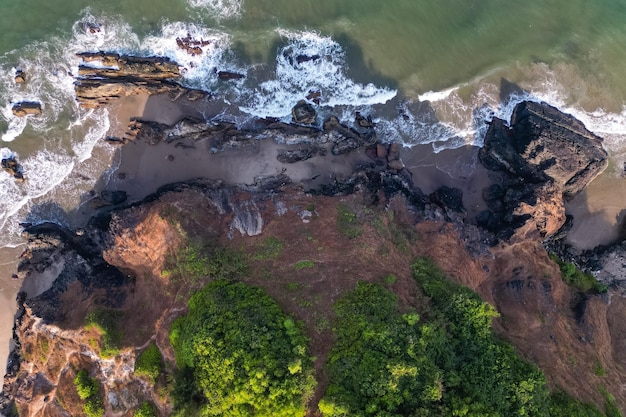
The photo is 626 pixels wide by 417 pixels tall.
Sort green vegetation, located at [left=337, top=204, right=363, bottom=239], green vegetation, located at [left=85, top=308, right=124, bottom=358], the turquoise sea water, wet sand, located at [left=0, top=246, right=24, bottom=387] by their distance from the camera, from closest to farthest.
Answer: green vegetation, located at [left=85, top=308, right=124, bottom=358] < green vegetation, located at [left=337, top=204, right=363, bottom=239] < wet sand, located at [left=0, top=246, right=24, bottom=387] < the turquoise sea water

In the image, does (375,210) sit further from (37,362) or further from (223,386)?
(37,362)

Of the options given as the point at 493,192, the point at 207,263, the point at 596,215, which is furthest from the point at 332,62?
the point at 596,215

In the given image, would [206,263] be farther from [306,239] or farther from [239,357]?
[239,357]

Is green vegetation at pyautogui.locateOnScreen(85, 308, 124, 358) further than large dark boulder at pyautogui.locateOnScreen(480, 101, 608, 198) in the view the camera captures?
No

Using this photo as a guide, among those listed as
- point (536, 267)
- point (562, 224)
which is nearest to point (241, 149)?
point (536, 267)

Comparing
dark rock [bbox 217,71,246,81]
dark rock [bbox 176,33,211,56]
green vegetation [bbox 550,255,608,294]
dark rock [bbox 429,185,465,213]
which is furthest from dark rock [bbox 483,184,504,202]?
dark rock [bbox 176,33,211,56]

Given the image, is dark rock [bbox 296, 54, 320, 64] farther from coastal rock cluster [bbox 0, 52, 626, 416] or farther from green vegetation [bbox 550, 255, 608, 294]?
green vegetation [bbox 550, 255, 608, 294]
